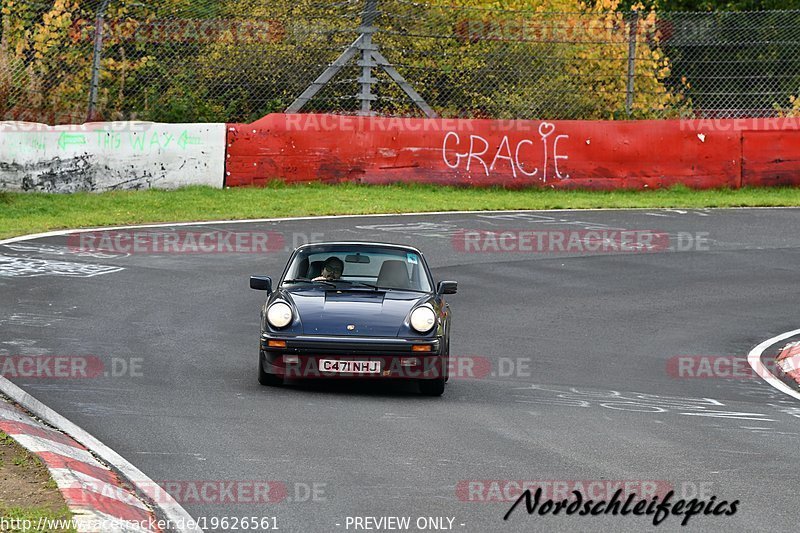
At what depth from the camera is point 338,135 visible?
81.3ft

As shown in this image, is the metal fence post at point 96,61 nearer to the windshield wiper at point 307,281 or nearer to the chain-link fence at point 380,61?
the chain-link fence at point 380,61

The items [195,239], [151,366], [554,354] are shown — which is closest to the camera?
[151,366]

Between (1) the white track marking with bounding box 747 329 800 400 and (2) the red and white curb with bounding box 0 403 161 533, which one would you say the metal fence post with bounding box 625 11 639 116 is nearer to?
(1) the white track marking with bounding box 747 329 800 400

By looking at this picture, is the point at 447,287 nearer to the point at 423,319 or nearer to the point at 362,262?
the point at 362,262

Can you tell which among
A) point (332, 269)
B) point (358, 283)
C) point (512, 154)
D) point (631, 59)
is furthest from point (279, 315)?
point (631, 59)

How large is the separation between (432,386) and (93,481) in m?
4.03

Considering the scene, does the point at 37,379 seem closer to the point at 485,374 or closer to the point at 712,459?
the point at 485,374

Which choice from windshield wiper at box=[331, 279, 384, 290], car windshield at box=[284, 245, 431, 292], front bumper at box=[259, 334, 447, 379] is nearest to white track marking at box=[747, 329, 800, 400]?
car windshield at box=[284, 245, 431, 292]

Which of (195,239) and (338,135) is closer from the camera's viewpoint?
(195,239)

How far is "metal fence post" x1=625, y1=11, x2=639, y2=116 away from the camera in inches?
1035

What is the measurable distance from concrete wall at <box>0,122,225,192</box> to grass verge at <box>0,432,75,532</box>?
625 inches

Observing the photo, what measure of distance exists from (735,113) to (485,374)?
52.7ft

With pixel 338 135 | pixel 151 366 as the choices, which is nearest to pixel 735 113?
pixel 338 135

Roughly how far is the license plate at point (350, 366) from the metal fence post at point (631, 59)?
57.3 feet
